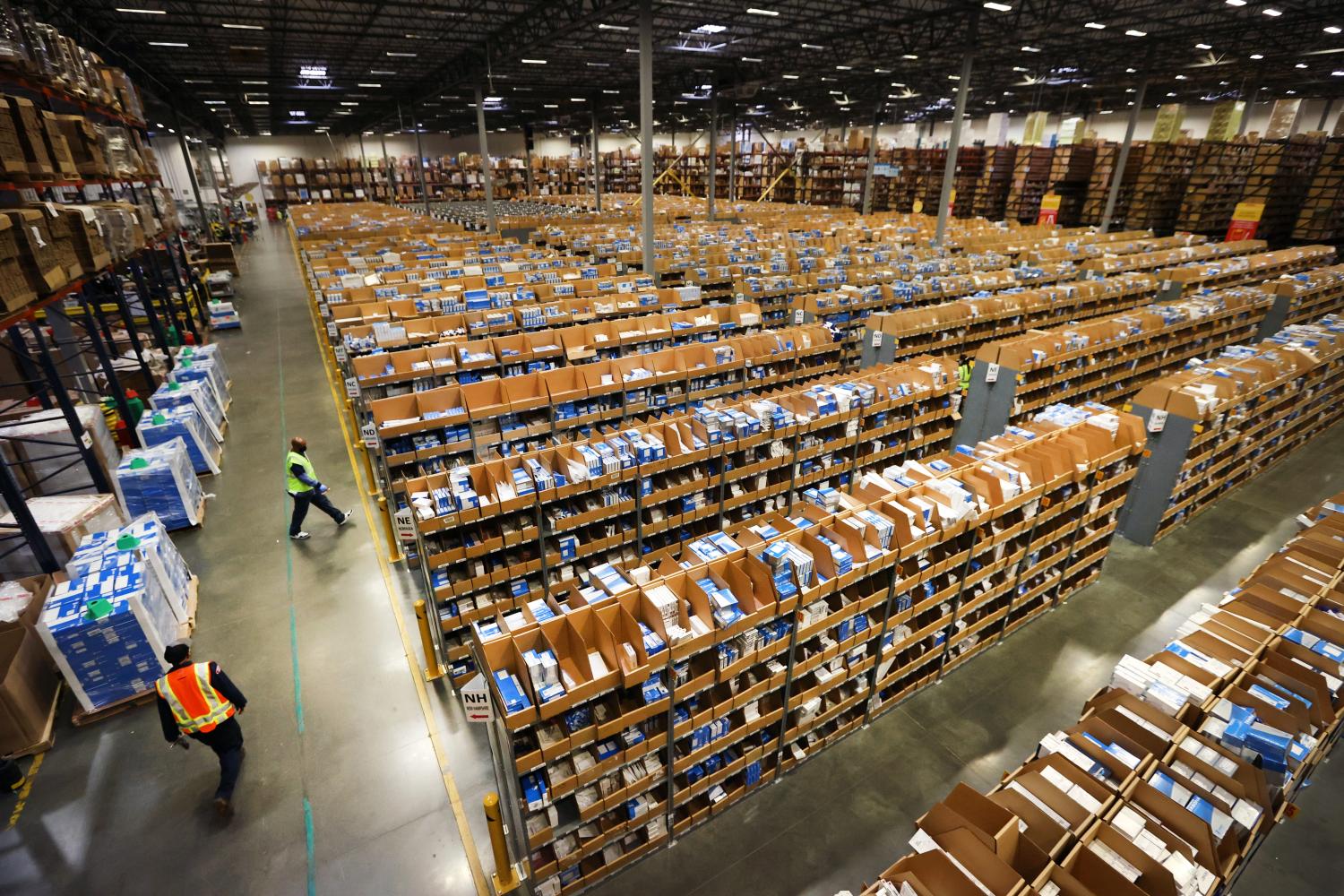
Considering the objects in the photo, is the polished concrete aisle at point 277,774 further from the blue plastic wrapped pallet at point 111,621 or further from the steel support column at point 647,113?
the steel support column at point 647,113

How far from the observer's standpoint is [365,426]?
901cm

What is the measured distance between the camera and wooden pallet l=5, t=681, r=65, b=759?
5344mm

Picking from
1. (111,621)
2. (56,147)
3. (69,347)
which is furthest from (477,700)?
(69,347)

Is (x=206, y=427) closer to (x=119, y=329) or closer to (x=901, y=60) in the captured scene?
(x=119, y=329)

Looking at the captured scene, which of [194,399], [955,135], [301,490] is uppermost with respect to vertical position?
[955,135]

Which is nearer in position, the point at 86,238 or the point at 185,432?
the point at 86,238

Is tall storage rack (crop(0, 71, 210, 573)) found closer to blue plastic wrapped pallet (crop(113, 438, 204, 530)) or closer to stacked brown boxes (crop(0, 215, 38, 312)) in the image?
stacked brown boxes (crop(0, 215, 38, 312))

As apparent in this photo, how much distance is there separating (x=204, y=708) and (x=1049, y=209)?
104ft

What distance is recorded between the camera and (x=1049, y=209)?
26234 mm

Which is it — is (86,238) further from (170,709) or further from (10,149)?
(170,709)

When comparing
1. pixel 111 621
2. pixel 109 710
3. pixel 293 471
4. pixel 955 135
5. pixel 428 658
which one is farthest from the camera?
pixel 955 135

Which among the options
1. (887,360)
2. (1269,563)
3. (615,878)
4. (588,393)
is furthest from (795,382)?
(615,878)

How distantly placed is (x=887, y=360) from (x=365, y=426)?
8617 mm

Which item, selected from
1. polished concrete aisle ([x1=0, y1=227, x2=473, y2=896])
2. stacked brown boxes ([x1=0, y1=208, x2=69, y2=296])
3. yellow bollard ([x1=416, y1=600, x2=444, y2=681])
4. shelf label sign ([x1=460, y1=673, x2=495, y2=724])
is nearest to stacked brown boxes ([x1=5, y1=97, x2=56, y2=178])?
stacked brown boxes ([x1=0, y1=208, x2=69, y2=296])
